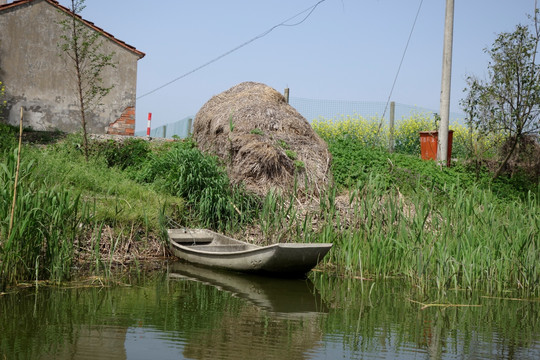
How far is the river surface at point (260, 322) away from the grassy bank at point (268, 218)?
0.35m

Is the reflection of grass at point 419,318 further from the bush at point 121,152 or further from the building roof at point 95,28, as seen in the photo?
the building roof at point 95,28

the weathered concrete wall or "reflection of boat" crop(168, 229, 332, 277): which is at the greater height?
the weathered concrete wall

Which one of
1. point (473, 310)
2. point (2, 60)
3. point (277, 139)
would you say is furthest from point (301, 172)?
point (2, 60)

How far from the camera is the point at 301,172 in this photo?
11.3m

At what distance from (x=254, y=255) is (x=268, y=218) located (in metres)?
1.28

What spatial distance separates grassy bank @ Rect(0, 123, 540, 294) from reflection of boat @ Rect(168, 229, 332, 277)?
0.44m

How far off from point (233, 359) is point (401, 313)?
229 cm

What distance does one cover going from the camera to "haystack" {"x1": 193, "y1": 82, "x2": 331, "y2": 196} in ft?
35.8

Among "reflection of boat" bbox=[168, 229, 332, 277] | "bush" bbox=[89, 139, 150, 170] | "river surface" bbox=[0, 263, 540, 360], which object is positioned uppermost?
"bush" bbox=[89, 139, 150, 170]

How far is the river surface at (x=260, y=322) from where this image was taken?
14.3 feet

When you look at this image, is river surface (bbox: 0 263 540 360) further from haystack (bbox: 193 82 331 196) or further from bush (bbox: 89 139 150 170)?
bush (bbox: 89 139 150 170)

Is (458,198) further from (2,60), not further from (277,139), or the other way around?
(2,60)

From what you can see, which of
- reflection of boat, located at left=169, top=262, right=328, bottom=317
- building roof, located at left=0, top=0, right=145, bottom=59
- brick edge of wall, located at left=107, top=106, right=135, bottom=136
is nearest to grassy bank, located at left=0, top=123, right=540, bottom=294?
reflection of boat, located at left=169, top=262, right=328, bottom=317

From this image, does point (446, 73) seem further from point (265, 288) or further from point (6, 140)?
point (6, 140)
